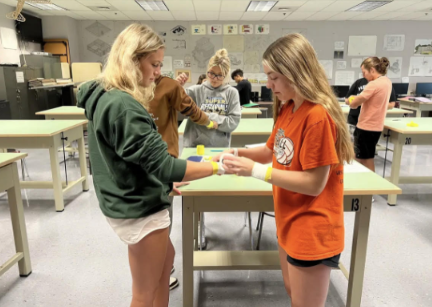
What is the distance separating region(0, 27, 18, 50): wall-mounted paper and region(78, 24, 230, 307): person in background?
21.3 ft

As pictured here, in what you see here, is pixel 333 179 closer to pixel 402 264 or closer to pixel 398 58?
pixel 402 264

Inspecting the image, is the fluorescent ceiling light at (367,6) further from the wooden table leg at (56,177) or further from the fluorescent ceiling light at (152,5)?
the wooden table leg at (56,177)

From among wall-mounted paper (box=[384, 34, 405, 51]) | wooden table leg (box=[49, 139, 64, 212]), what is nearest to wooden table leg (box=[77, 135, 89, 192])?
wooden table leg (box=[49, 139, 64, 212])

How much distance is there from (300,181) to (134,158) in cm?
51

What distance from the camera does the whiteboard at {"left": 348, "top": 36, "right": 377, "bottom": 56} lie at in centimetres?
804

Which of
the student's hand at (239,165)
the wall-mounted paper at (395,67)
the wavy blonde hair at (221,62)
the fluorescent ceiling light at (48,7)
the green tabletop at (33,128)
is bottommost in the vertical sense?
the green tabletop at (33,128)

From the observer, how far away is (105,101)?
0.98 m

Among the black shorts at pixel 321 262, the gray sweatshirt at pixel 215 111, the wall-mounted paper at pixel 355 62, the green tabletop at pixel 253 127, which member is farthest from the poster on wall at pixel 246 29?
the black shorts at pixel 321 262

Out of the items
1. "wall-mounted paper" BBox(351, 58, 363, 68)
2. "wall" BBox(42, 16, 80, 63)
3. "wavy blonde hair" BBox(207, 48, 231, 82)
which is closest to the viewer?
"wavy blonde hair" BBox(207, 48, 231, 82)

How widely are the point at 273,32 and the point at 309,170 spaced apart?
7712 mm

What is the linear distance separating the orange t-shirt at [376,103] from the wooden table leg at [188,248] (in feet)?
7.65

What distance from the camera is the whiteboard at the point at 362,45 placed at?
8039mm

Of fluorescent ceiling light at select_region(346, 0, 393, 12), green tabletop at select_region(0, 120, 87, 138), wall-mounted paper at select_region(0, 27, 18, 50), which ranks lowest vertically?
green tabletop at select_region(0, 120, 87, 138)

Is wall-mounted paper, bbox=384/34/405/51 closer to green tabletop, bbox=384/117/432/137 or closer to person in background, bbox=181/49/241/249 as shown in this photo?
green tabletop, bbox=384/117/432/137
